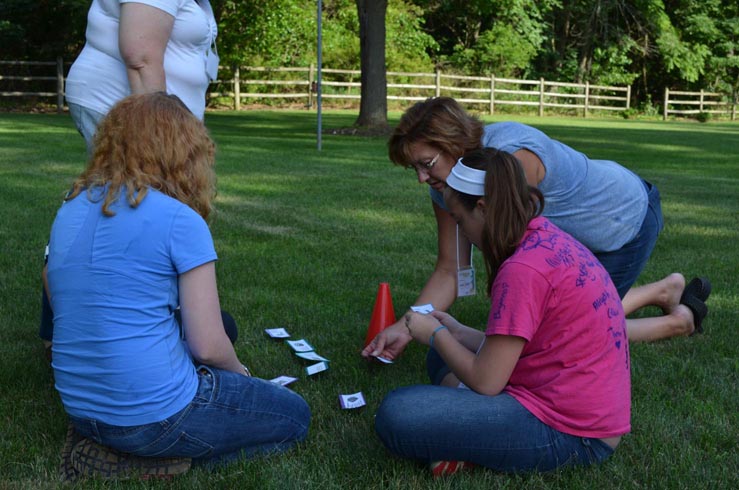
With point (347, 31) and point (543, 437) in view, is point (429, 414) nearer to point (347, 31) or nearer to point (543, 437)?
point (543, 437)

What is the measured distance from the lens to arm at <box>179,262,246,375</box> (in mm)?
2588

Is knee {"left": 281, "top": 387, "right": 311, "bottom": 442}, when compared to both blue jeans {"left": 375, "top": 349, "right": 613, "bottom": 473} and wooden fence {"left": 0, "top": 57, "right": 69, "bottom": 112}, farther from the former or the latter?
wooden fence {"left": 0, "top": 57, "right": 69, "bottom": 112}

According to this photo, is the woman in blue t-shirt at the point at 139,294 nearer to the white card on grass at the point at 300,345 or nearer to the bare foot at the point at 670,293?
the white card on grass at the point at 300,345

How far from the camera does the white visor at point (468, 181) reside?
2.65 m

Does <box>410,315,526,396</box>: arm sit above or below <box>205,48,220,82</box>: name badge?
below

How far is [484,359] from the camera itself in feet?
8.68

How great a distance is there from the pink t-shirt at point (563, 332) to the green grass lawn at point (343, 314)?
0.24 meters

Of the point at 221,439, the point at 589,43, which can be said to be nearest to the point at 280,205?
the point at 221,439

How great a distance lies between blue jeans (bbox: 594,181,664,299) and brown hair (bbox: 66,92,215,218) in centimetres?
226

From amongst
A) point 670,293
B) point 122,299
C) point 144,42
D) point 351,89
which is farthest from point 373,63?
point 122,299

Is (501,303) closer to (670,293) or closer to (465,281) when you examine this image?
(465,281)

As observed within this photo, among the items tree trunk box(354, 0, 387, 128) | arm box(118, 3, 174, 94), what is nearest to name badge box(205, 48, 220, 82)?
arm box(118, 3, 174, 94)

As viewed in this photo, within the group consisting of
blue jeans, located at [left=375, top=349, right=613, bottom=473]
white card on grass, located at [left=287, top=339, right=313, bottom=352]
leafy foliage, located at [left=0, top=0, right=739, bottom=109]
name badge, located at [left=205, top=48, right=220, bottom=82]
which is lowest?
white card on grass, located at [left=287, top=339, right=313, bottom=352]

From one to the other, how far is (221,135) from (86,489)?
49.8 feet
